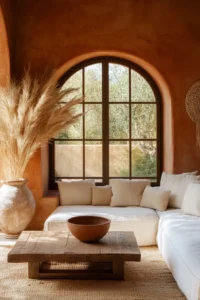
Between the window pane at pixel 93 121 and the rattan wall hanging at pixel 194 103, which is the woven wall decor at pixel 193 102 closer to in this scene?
the rattan wall hanging at pixel 194 103

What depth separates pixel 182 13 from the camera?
5.44m

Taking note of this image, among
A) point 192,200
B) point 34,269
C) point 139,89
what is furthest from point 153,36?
point 34,269

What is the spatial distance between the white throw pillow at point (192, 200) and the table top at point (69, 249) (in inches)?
39.0

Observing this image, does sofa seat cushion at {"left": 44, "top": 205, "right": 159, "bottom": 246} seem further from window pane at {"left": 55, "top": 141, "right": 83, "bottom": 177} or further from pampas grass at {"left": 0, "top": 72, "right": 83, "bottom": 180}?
window pane at {"left": 55, "top": 141, "right": 83, "bottom": 177}

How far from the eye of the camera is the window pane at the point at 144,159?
5.83 m

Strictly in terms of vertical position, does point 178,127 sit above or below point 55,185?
above

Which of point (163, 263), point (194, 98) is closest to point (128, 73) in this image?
point (194, 98)

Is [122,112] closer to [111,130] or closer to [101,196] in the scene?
[111,130]

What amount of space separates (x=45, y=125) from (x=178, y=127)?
173cm

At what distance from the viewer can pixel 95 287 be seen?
3424 mm

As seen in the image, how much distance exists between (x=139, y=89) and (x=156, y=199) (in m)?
1.68

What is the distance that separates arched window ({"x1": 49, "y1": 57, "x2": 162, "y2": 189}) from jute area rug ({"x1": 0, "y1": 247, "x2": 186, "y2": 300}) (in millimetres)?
2088

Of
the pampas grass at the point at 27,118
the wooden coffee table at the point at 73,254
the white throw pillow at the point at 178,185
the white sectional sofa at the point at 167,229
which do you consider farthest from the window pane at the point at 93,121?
the wooden coffee table at the point at 73,254

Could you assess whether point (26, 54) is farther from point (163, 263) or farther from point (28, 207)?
point (163, 263)
